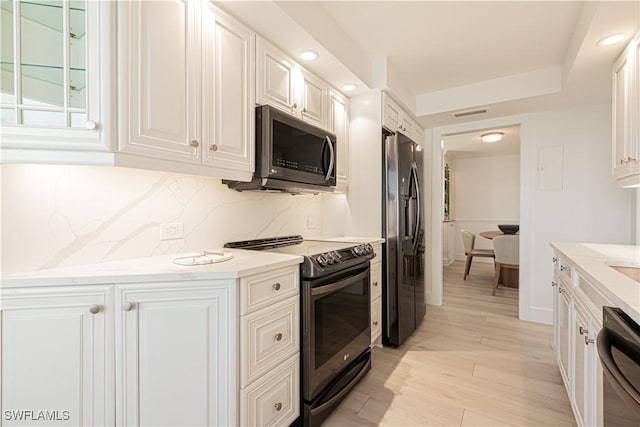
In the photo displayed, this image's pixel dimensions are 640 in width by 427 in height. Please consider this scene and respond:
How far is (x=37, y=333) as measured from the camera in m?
1.08

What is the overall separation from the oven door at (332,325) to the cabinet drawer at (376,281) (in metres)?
0.32

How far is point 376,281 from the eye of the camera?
2588 millimetres

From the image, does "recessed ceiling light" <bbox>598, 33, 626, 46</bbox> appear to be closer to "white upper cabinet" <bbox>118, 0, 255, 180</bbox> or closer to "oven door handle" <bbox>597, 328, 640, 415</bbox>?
"oven door handle" <bbox>597, 328, 640, 415</bbox>

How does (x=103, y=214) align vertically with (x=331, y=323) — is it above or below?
above

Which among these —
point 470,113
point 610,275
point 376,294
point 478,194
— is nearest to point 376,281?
point 376,294

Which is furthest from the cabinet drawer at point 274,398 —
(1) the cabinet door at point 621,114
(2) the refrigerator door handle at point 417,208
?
(1) the cabinet door at point 621,114

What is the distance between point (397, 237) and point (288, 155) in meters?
1.29

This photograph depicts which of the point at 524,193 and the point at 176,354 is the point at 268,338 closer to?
the point at 176,354

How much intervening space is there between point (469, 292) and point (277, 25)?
14.0ft

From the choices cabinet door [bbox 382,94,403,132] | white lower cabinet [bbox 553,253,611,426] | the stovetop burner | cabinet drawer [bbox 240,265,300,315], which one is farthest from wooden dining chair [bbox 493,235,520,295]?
cabinet drawer [bbox 240,265,300,315]

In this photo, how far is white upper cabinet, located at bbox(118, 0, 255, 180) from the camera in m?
1.25

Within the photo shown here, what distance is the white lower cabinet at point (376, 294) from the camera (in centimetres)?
252

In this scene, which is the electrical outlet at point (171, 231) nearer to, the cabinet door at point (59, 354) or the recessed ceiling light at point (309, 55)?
the cabinet door at point (59, 354)

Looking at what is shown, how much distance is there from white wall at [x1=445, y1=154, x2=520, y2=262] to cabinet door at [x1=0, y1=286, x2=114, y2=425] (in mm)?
7325
